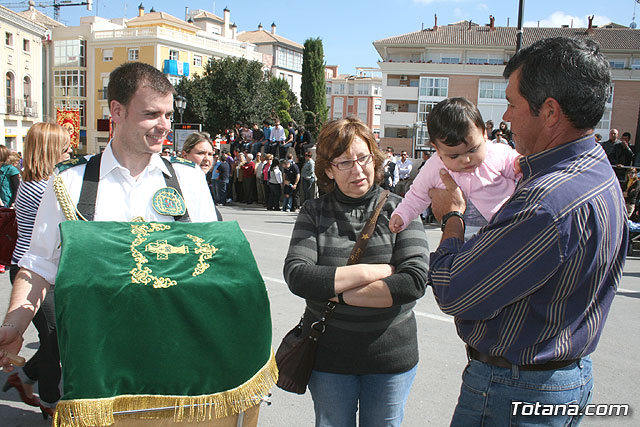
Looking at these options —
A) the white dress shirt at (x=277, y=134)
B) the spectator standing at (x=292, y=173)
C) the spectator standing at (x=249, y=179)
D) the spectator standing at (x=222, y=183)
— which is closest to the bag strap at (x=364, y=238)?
the spectator standing at (x=292, y=173)

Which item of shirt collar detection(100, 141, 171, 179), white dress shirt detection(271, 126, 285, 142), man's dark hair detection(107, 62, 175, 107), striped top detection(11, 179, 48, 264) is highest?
white dress shirt detection(271, 126, 285, 142)

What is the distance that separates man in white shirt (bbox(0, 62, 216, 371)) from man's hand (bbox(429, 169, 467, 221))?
3.44ft

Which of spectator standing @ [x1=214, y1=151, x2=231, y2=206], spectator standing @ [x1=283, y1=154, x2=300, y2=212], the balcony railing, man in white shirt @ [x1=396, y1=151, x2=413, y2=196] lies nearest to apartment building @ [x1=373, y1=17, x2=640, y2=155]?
man in white shirt @ [x1=396, y1=151, x2=413, y2=196]

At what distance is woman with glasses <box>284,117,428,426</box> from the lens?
2.26 m

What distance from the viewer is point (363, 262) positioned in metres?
2.38

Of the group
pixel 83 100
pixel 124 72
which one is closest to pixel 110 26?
pixel 83 100

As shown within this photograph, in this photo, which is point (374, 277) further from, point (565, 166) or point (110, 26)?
point (110, 26)

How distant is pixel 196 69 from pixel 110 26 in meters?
13.3

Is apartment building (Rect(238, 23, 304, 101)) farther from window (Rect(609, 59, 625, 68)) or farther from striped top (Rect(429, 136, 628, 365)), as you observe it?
striped top (Rect(429, 136, 628, 365))

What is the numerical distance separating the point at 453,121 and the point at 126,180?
4.85 ft

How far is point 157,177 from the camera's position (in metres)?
2.35

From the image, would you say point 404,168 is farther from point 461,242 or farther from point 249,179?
point 461,242

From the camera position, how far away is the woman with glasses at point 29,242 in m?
3.54

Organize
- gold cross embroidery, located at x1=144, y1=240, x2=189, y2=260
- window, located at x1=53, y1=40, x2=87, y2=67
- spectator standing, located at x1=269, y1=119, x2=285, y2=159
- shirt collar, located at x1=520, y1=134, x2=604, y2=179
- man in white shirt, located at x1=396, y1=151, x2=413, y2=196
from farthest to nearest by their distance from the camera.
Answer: window, located at x1=53, y1=40, x2=87, y2=67 < spectator standing, located at x1=269, y1=119, x2=285, y2=159 < man in white shirt, located at x1=396, y1=151, x2=413, y2=196 < gold cross embroidery, located at x1=144, y1=240, x2=189, y2=260 < shirt collar, located at x1=520, y1=134, x2=604, y2=179
